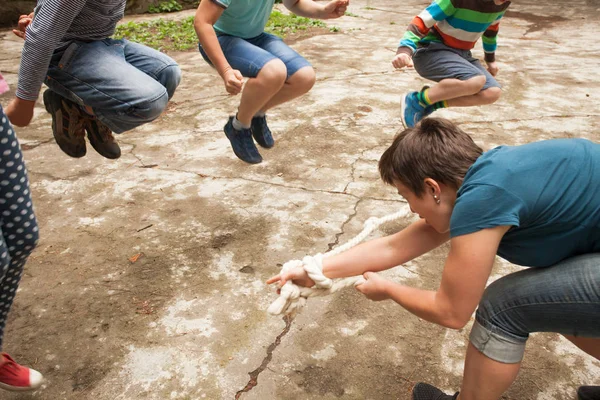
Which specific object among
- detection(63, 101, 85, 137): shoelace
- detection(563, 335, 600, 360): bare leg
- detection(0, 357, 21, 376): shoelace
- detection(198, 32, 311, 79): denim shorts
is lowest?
detection(0, 357, 21, 376): shoelace

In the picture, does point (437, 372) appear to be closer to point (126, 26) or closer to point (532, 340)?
point (532, 340)

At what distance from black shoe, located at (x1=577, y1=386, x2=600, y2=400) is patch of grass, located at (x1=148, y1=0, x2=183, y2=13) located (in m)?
7.93

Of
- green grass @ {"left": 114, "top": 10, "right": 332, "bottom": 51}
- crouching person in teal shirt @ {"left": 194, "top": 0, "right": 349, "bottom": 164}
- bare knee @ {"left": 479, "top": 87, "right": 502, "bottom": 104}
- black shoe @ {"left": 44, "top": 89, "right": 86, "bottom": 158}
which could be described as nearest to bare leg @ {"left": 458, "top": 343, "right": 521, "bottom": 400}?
crouching person in teal shirt @ {"left": 194, "top": 0, "right": 349, "bottom": 164}

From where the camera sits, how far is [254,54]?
2.59 meters

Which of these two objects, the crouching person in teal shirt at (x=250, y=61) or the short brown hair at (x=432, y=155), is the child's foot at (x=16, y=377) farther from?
the crouching person in teal shirt at (x=250, y=61)

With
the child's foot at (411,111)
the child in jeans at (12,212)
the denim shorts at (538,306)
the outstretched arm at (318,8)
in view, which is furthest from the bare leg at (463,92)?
the child in jeans at (12,212)

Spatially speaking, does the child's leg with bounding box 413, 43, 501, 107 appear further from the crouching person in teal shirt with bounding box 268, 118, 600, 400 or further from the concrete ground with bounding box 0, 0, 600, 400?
the crouching person in teal shirt with bounding box 268, 118, 600, 400

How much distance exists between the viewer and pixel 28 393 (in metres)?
1.67

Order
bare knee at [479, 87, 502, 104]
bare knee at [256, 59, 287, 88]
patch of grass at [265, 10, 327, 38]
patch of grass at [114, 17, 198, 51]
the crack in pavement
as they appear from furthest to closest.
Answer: patch of grass at [265, 10, 327, 38] < patch of grass at [114, 17, 198, 51] < bare knee at [479, 87, 502, 104] < bare knee at [256, 59, 287, 88] < the crack in pavement

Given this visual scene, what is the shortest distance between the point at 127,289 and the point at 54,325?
11.2 inches

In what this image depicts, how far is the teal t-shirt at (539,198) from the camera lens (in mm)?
1207

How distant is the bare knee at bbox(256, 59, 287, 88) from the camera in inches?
99.7

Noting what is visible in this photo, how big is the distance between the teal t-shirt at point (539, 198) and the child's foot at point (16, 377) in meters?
1.23

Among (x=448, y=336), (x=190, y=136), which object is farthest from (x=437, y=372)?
(x=190, y=136)
